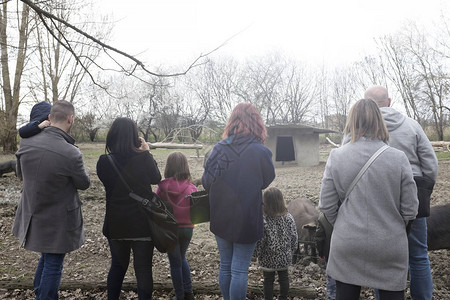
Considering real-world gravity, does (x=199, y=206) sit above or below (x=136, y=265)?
above

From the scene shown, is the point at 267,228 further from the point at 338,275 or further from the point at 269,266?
the point at 338,275

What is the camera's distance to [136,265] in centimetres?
287

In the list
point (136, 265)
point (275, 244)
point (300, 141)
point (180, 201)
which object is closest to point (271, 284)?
point (275, 244)

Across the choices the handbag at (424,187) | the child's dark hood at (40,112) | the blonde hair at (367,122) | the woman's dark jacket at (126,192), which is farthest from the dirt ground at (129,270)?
the blonde hair at (367,122)

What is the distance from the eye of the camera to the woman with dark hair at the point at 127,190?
2820mm

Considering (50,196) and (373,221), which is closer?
(373,221)

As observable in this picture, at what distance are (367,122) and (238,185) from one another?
94 cm

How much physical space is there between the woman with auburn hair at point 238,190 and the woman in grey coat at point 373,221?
1.97ft

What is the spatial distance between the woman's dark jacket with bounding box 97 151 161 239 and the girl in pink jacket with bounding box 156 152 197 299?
1.50 feet

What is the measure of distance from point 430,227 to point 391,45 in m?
36.2

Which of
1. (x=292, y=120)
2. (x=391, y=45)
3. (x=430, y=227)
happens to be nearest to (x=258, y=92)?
(x=292, y=120)

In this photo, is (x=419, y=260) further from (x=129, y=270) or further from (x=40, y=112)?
(x=129, y=270)

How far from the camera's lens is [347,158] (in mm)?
2260

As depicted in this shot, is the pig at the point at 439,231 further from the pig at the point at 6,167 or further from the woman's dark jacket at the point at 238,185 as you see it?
the pig at the point at 6,167
